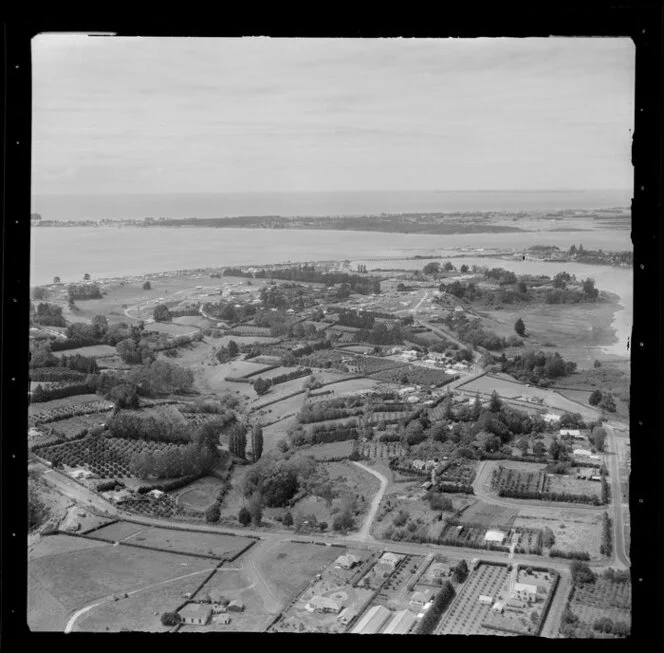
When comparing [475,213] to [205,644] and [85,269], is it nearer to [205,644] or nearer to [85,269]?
[85,269]

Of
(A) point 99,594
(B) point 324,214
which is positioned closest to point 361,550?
(A) point 99,594

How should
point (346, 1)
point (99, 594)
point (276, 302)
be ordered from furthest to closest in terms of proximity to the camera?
point (276, 302) → point (99, 594) → point (346, 1)

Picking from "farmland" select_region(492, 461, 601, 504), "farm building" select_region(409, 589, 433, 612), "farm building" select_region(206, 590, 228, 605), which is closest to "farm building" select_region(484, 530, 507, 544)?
"farmland" select_region(492, 461, 601, 504)

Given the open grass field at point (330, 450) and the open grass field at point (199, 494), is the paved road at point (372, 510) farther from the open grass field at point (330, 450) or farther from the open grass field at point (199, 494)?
the open grass field at point (199, 494)

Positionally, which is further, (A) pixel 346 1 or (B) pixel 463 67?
(B) pixel 463 67

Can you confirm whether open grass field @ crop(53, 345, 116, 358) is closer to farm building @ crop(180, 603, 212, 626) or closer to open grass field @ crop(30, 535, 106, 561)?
open grass field @ crop(30, 535, 106, 561)

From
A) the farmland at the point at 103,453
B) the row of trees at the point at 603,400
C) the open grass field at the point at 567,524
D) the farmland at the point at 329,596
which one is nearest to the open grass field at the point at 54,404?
the farmland at the point at 103,453
